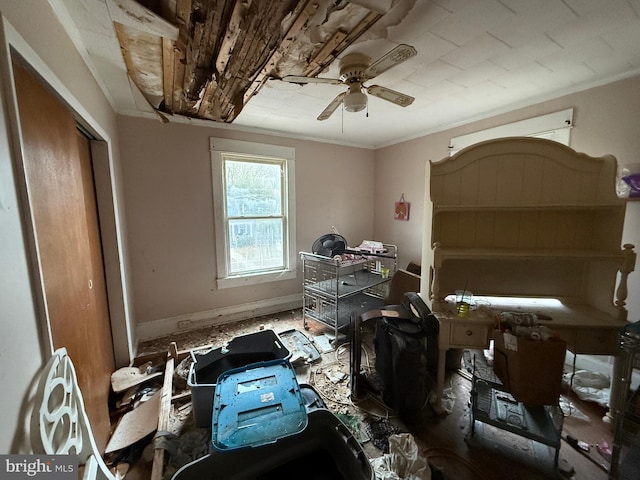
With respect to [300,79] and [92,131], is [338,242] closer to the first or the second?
[300,79]

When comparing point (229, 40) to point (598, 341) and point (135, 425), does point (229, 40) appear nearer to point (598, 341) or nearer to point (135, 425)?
point (135, 425)

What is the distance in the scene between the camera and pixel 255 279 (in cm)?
319

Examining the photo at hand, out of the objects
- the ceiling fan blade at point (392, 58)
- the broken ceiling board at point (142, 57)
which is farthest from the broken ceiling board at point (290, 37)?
the broken ceiling board at point (142, 57)

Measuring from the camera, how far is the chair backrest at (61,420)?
756mm

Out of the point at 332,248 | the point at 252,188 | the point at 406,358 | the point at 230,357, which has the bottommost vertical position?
the point at 230,357

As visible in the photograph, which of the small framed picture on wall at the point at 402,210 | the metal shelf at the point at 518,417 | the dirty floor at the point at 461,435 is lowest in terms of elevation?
the dirty floor at the point at 461,435

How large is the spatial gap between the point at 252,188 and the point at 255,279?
3.68ft

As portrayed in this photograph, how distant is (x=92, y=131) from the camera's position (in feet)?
5.48

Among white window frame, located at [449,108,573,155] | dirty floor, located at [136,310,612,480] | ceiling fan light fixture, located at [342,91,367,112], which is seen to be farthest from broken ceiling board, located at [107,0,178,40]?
white window frame, located at [449,108,573,155]

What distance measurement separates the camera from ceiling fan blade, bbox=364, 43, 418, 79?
1.26 m

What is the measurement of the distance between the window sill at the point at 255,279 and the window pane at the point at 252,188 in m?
0.76

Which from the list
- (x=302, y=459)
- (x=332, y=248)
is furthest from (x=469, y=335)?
(x=332, y=248)

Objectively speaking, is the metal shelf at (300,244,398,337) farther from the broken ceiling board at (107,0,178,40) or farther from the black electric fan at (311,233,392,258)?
the broken ceiling board at (107,0,178,40)

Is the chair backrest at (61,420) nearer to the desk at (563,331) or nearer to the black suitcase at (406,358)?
the black suitcase at (406,358)
